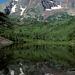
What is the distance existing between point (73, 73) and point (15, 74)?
11137 mm

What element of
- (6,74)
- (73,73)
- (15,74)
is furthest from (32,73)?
(73,73)

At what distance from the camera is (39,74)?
88.0 ft

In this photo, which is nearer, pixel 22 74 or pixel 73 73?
pixel 73 73

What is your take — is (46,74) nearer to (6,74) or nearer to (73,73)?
(73,73)

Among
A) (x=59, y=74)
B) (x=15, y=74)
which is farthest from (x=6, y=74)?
(x=59, y=74)

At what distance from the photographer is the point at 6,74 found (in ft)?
87.5

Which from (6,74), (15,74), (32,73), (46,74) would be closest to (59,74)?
(46,74)

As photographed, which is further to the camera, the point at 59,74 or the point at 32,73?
the point at 32,73

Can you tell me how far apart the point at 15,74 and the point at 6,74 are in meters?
1.74

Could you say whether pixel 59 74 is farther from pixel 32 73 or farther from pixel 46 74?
pixel 32 73

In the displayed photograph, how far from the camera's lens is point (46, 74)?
2642 centimetres

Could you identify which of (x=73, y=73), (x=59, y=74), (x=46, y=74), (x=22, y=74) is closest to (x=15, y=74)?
(x=22, y=74)

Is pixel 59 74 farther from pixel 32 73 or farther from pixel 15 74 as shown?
pixel 15 74

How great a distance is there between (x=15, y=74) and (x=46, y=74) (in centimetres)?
613
